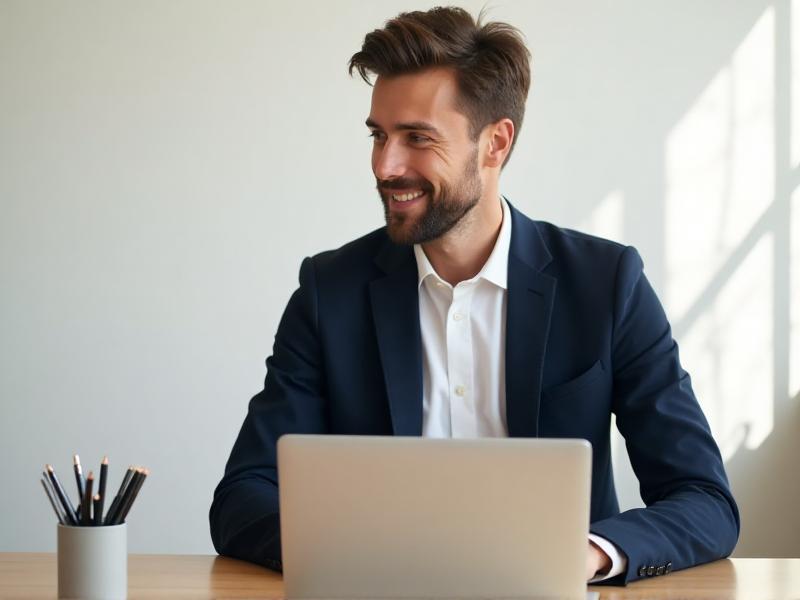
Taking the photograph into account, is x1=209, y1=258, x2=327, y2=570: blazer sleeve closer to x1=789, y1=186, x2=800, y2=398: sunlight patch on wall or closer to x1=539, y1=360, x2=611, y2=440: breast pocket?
x1=539, y1=360, x2=611, y2=440: breast pocket

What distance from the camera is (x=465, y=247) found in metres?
2.23

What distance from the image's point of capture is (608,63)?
3875mm

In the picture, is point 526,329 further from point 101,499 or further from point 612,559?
point 101,499

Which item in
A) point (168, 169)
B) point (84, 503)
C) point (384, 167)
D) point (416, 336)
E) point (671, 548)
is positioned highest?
point (168, 169)

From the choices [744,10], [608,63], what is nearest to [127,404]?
[608,63]

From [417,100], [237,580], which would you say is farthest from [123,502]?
[417,100]

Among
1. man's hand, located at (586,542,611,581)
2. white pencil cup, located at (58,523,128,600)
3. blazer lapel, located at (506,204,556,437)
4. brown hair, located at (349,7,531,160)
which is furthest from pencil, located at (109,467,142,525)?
brown hair, located at (349,7,531,160)

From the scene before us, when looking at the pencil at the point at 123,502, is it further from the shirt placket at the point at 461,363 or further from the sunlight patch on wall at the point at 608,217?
the sunlight patch on wall at the point at 608,217

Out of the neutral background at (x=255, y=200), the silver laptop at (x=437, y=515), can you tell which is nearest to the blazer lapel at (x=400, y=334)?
the silver laptop at (x=437, y=515)

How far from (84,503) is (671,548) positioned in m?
0.86

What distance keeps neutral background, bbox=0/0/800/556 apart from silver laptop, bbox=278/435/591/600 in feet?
8.56

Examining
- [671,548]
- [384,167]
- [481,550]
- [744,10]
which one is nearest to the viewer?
[481,550]

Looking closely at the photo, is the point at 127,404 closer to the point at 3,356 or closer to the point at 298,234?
the point at 3,356

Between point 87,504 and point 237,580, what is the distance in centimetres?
33
